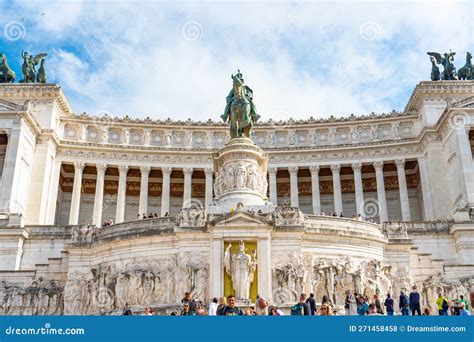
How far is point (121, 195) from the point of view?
7056cm

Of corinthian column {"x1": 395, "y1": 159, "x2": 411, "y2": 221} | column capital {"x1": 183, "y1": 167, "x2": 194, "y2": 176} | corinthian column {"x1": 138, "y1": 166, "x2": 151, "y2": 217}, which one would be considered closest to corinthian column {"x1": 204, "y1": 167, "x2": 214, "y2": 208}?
column capital {"x1": 183, "y1": 167, "x2": 194, "y2": 176}

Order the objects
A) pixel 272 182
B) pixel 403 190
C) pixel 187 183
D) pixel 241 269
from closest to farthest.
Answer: pixel 241 269 → pixel 403 190 → pixel 187 183 → pixel 272 182

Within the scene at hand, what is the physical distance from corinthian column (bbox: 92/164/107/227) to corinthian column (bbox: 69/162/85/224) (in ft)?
6.68

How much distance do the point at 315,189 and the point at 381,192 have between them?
8.22 metres

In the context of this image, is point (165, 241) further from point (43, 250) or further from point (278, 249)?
point (43, 250)

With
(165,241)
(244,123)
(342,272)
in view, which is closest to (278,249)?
(342,272)

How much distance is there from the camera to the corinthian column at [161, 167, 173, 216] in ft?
231

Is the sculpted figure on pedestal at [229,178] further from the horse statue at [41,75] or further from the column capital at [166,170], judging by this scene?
the horse statue at [41,75]

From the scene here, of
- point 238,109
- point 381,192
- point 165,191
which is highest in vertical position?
point 165,191

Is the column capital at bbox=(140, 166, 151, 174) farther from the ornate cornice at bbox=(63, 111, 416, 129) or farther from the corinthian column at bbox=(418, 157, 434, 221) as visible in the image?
the corinthian column at bbox=(418, 157, 434, 221)

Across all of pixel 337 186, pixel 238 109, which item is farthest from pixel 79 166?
pixel 238 109

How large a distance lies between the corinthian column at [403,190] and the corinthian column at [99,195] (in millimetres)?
36844

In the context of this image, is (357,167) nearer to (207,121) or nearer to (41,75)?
(207,121)

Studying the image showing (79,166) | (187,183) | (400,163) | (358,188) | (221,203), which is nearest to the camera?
(221,203)
